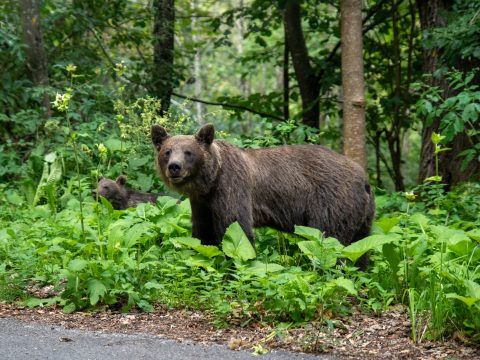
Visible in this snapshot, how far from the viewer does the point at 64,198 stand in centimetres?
993

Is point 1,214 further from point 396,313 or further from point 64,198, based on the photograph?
point 396,313

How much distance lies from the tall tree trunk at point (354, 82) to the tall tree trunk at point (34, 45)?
529 centimetres

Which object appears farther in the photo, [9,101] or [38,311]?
[9,101]

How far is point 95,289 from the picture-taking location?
589cm

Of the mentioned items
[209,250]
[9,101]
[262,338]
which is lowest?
[262,338]

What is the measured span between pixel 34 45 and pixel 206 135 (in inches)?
229

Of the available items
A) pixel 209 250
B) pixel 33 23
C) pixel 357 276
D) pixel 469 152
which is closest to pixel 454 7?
pixel 469 152

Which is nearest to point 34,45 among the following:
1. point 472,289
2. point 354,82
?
point 354,82

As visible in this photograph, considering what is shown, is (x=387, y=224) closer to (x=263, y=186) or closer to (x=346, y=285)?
(x=263, y=186)

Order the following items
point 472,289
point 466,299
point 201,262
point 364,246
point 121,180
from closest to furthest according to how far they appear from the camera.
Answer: point 466,299 < point 472,289 < point 364,246 < point 201,262 < point 121,180

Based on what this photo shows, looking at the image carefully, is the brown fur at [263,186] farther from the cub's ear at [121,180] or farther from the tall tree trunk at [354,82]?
the cub's ear at [121,180]

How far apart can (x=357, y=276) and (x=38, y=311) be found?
2.90 metres

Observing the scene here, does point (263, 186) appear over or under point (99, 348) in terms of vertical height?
over

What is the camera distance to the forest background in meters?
5.83
